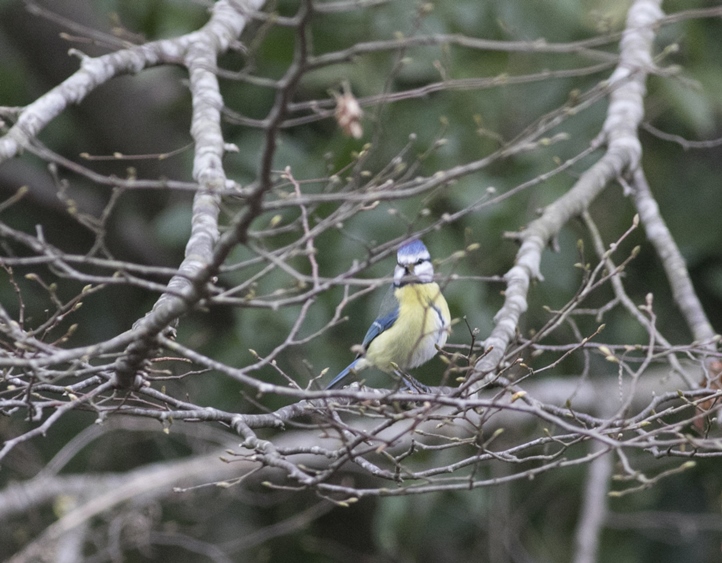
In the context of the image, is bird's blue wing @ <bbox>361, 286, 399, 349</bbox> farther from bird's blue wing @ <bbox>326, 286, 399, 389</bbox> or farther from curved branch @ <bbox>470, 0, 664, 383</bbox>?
curved branch @ <bbox>470, 0, 664, 383</bbox>

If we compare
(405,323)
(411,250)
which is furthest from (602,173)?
(405,323)

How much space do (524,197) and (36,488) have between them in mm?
3376

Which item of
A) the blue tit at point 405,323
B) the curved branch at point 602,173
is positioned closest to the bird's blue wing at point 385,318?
the blue tit at point 405,323

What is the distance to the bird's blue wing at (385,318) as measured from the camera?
156 inches

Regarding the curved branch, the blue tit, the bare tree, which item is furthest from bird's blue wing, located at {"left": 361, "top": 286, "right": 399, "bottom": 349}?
the curved branch

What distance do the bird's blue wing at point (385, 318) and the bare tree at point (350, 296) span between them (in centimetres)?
19

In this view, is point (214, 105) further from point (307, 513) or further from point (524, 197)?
point (307, 513)

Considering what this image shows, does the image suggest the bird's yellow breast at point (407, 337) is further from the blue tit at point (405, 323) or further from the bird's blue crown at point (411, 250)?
the bird's blue crown at point (411, 250)

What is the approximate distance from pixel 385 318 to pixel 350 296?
128cm

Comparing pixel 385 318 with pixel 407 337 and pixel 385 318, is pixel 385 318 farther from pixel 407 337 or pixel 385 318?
pixel 407 337

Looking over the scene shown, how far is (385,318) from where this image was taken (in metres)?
3.98

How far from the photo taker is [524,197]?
4.95 metres

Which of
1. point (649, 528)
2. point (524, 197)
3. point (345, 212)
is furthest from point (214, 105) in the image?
point (649, 528)

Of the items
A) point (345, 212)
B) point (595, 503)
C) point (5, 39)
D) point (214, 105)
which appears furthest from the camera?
point (5, 39)
